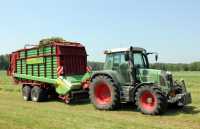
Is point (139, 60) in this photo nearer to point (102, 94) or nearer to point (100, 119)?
point (102, 94)

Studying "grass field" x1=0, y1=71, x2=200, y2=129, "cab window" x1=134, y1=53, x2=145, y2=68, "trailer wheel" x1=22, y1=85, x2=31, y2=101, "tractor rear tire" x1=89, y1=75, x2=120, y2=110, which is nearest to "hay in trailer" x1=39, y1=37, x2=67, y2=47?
"trailer wheel" x1=22, y1=85, x2=31, y2=101

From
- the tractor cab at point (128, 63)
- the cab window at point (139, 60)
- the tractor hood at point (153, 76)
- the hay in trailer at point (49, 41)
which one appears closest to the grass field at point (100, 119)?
the tractor hood at point (153, 76)

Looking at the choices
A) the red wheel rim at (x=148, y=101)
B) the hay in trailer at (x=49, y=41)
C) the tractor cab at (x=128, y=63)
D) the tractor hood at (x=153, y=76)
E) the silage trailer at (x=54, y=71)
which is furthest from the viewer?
the hay in trailer at (x=49, y=41)

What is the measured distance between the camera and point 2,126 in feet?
30.5

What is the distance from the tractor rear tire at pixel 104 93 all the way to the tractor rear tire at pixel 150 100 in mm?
1048

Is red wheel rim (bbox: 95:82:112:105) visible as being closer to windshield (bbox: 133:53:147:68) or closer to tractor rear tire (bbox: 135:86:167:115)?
windshield (bbox: 133:53:147:68)

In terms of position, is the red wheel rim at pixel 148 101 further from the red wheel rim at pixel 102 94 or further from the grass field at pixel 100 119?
the red wheel rim at pixel 102 94

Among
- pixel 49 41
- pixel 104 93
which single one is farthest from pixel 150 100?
pixel 49 41

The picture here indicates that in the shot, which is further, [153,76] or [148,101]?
[153,76]

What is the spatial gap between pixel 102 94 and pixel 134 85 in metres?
1.48

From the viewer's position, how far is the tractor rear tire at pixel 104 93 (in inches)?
488

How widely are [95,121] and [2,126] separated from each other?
8.70ft

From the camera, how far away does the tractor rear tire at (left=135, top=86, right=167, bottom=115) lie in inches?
433

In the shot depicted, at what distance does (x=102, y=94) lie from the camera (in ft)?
43.0
